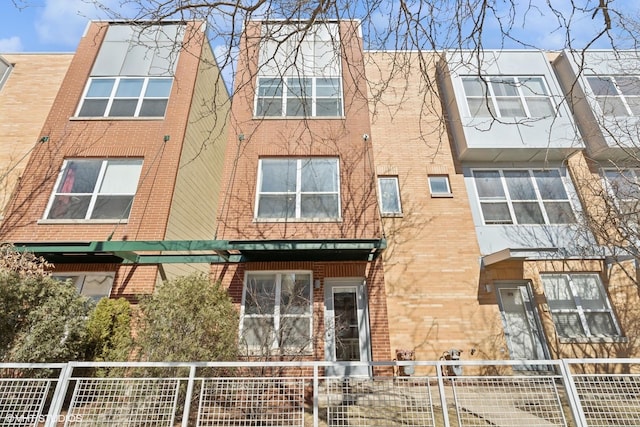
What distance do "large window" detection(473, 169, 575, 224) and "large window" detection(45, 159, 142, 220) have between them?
10681mm

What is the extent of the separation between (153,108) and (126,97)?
1072 mm

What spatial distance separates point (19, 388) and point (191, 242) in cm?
346

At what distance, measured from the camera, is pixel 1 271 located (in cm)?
547

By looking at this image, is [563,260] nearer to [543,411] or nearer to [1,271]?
[543,411]

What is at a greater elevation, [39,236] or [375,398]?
[39,236]

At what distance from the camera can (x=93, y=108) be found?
9703 millimetres

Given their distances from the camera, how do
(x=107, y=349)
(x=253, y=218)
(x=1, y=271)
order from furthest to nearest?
(x=253, y=218) → (x=107, y=349) → (x=1, y=271)

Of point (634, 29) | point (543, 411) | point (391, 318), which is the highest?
point (634, 29)

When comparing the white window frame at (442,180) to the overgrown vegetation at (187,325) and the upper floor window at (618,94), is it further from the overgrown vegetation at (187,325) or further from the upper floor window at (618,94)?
the overgrown vegetation at (187,325)

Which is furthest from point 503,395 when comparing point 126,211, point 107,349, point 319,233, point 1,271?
point 126,211

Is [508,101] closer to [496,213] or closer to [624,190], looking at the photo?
[496,213]

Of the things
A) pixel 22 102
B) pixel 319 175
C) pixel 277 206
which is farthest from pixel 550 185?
pixel 22 102

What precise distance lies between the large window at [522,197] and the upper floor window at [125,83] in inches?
424

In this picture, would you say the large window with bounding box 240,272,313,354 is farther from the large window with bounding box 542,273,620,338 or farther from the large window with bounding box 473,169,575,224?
the large window with bounding box 542,273,620,338
